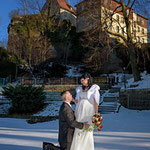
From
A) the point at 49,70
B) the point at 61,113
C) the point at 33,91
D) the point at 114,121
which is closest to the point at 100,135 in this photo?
the point at 114,121

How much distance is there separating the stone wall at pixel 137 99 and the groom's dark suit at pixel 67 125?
7.94 metres

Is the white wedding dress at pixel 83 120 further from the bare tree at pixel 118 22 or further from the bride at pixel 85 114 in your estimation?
the bare tree at pixel 118 22

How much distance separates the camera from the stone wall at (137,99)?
9828 mm

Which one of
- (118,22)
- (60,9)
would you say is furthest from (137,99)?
(60,9)

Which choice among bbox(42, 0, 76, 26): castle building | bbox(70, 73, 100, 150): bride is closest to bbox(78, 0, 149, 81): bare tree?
bbox(70, 73, 100, 150): bride

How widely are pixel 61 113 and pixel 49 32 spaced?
88.7ft

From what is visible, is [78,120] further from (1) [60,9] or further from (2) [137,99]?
(1) [60,9]

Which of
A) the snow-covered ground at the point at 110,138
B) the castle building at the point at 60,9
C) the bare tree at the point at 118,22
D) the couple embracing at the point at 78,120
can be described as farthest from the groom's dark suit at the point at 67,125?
the castle building at the point at 60,9

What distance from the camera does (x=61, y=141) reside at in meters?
3.09

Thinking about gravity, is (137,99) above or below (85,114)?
below

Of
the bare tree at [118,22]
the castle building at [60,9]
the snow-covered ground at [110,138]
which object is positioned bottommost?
the snow-covered ground at [110,138]

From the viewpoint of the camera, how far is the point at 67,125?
3.02 m

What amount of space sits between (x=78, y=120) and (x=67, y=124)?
23 centimetres

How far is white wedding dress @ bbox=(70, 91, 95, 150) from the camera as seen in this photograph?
309 cm
